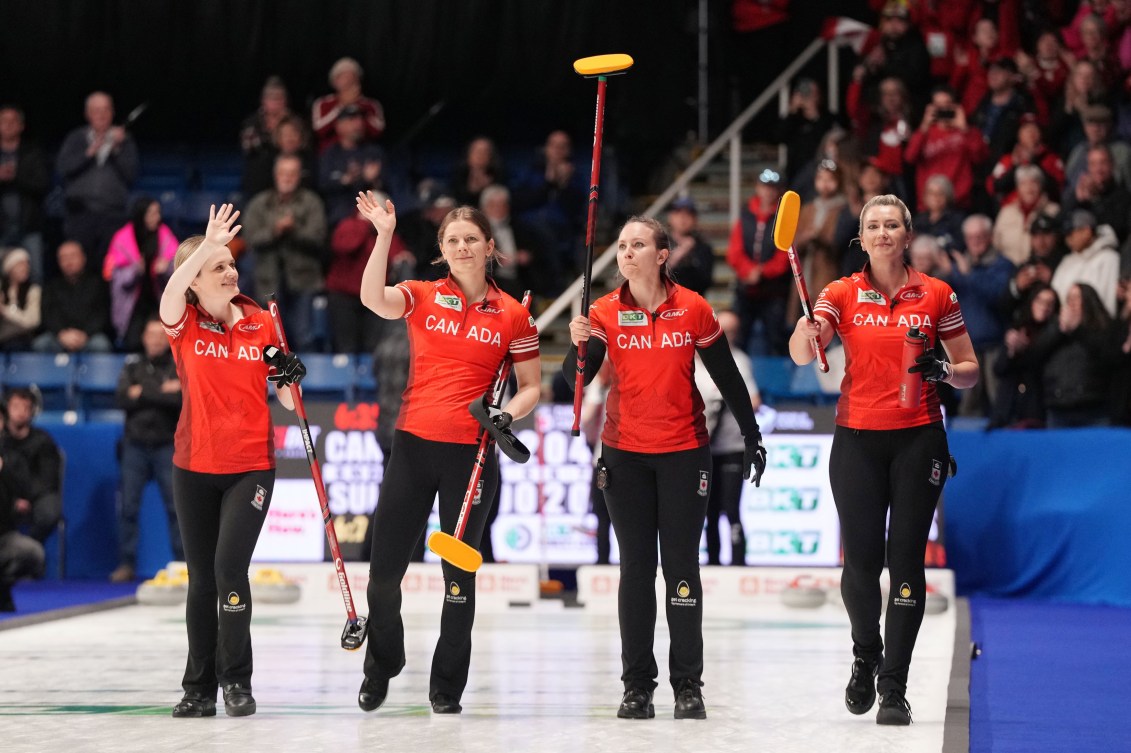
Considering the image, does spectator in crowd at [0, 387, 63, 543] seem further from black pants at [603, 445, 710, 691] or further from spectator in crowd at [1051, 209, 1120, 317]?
spectator in crowd at [1051, 209, 1120, 317]

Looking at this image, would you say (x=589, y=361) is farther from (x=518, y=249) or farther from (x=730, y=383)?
(x=518, y=249)

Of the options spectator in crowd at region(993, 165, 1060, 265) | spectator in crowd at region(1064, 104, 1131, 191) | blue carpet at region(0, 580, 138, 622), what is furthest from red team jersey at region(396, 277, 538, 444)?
spectator in crowd at region(1064, 104, 1131, 191)

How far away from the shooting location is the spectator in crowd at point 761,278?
543 inches

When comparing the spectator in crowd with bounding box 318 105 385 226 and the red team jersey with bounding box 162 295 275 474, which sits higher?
the spectator in crowd with bounding box 318 105 385 226

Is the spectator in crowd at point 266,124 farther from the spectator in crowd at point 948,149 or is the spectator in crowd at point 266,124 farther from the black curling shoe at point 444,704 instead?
the black curling shoe at point 444,704

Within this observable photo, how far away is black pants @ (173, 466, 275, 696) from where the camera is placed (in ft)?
21.3

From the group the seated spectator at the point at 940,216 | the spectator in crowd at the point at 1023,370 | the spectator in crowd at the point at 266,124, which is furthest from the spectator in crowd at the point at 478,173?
the spectator in crowd at the point at 1023,370

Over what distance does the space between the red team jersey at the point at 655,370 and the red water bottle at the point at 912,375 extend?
0.77 metres

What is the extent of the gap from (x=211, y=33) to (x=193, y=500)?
999 cm

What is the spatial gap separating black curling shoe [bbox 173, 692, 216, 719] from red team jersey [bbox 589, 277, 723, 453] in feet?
6.03

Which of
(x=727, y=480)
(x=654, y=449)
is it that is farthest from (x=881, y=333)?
(x=727, y=480)

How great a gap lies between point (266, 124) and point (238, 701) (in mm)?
9483

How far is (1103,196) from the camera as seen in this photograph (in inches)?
517

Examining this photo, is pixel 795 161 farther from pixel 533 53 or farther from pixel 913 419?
pixel 913 419
